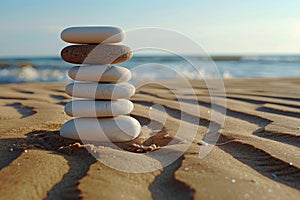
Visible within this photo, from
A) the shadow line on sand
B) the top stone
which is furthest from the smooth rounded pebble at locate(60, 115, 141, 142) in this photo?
the shadow line on sand

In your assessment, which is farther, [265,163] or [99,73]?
[99,73]

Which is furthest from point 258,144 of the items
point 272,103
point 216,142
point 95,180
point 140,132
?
point 272,103

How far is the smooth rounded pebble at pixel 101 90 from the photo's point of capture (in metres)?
2.96

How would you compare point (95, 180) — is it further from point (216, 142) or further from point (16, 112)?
point (16, 112)

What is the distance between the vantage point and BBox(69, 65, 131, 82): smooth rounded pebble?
2957 millimetres

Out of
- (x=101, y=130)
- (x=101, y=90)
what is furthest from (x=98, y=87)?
(x=101, y=130)

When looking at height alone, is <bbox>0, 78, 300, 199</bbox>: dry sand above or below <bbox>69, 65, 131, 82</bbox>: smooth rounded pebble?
below

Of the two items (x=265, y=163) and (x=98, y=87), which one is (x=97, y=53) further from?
(x=265, y=163)

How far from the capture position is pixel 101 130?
9.62 feet

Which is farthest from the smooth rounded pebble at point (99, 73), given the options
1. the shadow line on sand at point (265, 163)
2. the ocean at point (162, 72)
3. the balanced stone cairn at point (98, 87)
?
the shadow line on sand at point (265, 163)

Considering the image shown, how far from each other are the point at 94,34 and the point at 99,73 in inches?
11.9

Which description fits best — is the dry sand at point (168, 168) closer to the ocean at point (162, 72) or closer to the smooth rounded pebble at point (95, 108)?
the smooth rounded pebble at point (95, 108)

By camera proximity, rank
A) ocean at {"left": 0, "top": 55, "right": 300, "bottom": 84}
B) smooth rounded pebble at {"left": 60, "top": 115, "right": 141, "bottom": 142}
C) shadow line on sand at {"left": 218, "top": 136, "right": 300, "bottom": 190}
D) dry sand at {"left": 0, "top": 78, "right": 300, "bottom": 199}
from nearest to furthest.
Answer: dry sand at {"left": 0, "top": 78, "right": 300, "bottom": 199}, shadow line on sand at {"left": 218, "top": 136, "right": 300, "bottom": 190}, smooth rounded pebble at {"left": 60, "top": 115, "right": 141, "bottom": 142}, ocean at {"left": 0, "top": 55, "right": 300, "bottom": 84}

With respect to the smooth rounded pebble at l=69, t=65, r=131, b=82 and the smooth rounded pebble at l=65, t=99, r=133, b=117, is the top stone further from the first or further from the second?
the smooth rounded pebble at l=65, t=99, r=133, b=117
